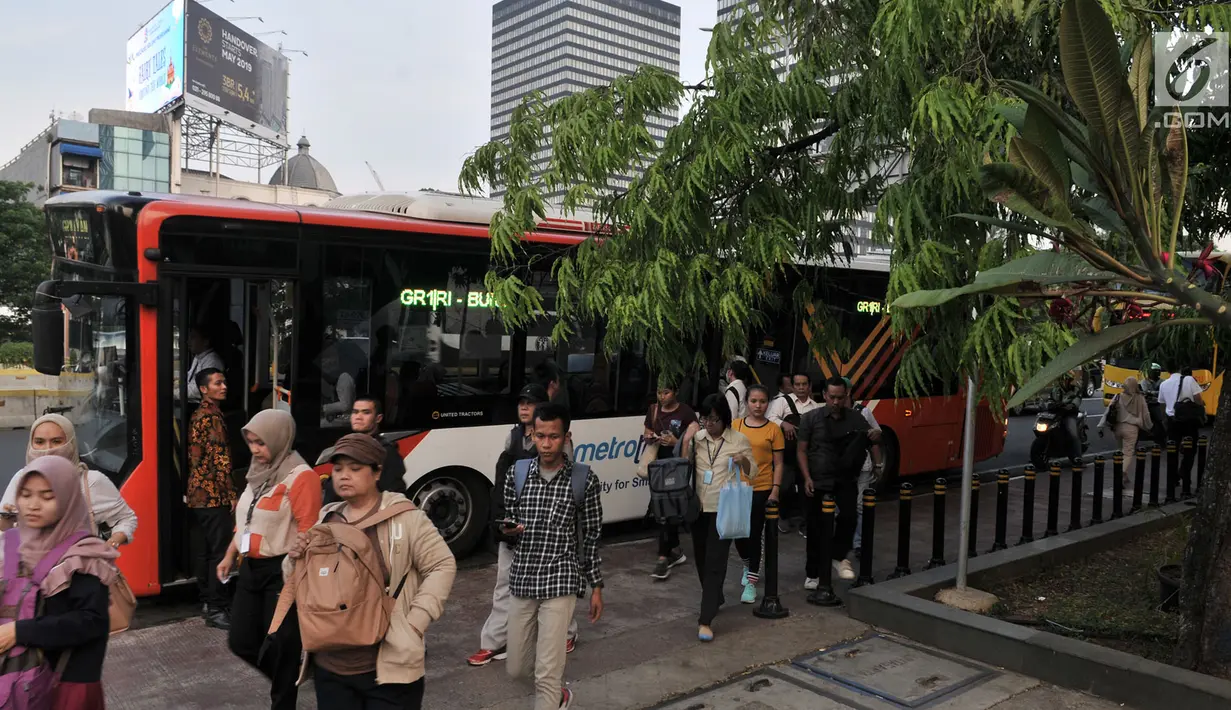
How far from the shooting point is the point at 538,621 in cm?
463

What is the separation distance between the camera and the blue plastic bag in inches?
251

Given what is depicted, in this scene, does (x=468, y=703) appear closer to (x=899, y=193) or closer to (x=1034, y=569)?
(x=899, y=193)

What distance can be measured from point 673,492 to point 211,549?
10.4 feet

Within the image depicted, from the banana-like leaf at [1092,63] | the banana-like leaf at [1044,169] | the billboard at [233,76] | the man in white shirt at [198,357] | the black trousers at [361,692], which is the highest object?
the billboard at [233,76]

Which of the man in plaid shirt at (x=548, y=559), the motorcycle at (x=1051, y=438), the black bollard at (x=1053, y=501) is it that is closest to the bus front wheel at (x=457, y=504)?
the man in plaid shirt at (x=548, y=559)

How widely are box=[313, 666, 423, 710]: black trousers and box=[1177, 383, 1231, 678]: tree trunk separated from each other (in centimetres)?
460

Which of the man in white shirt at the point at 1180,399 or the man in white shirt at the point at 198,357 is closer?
the man in white shirt at the point at 198,357

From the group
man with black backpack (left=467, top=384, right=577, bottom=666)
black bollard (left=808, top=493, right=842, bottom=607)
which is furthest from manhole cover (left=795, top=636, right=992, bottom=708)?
man with black backpack (left=467, top=384, right=577, bottom=666)

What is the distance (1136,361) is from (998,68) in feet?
60.4

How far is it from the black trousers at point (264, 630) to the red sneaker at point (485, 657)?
5.70 ft

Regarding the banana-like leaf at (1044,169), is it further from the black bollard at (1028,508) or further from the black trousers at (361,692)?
the black bollard at (1028,508)

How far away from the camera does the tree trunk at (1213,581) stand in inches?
219

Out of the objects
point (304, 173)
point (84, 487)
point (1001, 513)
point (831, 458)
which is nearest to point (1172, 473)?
point (1001, 513)

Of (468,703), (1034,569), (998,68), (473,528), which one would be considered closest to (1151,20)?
(998,68)
